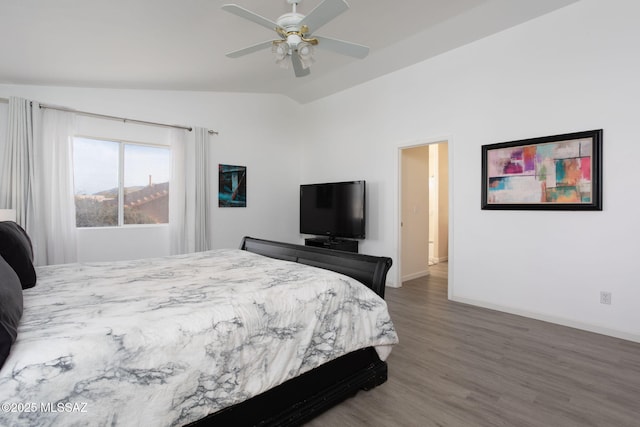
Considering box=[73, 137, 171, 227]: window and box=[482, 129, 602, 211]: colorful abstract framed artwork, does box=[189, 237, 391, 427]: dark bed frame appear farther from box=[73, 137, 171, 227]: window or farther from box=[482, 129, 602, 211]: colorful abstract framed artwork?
box=[73, 137, 171, 227]: window

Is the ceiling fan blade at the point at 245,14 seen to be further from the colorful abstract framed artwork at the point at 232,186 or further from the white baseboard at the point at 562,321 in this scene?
the white baseboard at the point at 562,321

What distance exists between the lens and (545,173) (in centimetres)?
329

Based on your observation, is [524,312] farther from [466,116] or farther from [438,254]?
[438,254]

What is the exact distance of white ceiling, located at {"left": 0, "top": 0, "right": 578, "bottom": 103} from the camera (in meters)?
2.57

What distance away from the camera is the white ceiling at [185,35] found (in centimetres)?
257

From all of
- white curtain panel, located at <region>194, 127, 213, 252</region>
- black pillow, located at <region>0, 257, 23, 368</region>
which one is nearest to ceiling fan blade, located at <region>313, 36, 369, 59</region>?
black pillow, located at <region>0, 257, 23, 368</region>

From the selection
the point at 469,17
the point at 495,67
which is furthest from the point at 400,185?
the point at 469,17

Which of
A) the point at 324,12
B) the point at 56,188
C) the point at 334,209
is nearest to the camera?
the point at 324,12

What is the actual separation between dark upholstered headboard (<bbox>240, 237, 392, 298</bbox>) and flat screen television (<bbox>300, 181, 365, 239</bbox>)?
2.02 meters

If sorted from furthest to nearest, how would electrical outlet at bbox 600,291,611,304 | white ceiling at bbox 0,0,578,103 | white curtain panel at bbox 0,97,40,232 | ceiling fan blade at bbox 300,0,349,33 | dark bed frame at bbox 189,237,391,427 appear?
white curtain panel at bbox 0,97,40,232 → electrical outlet at bbox 600,291,611,304 → white ceiling at bbox 0,0,578,103 → ceiling fan blade at bbox 300,0,349,33 → dark bed frame at bbox 189,237,391,427

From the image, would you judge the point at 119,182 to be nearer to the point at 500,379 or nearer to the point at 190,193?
the point at 190,193

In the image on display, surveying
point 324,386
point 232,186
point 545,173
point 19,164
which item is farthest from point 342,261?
point 19,164

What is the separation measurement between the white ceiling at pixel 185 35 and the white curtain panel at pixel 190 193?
84 centimetres

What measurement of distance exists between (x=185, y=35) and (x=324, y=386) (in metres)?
3.28
